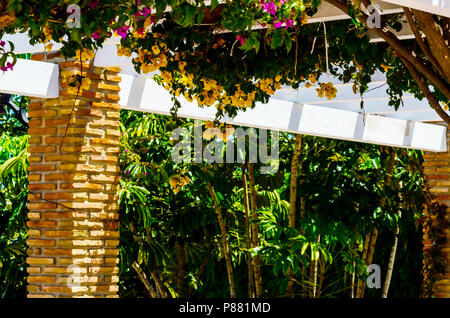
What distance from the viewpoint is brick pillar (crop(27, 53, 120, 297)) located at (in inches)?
209

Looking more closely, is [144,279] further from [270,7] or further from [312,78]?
[270,7]

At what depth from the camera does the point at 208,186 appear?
793cm

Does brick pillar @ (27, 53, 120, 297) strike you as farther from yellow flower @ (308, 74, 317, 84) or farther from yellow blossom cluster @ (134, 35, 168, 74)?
yellow flower @ (308, 74, 317, 84)

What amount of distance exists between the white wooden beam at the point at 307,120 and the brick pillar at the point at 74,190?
1.61 ft

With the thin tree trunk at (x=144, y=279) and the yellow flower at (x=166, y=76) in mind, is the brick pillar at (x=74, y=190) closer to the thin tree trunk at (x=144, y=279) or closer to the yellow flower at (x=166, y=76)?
the yellow flower at (x=166, y=76)

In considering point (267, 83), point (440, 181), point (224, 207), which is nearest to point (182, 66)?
point (267, 83)

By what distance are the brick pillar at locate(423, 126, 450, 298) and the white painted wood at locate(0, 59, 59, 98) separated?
4869mm

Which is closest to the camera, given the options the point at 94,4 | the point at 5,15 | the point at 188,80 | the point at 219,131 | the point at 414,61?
the point at 5,15

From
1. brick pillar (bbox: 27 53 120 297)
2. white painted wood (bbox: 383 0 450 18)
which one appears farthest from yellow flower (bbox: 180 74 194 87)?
white painted wood (bbox: 383 0 450 18)

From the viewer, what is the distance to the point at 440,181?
859 cm

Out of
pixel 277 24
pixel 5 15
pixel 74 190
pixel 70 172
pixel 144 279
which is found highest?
pixel 277 24

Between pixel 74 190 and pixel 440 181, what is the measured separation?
4781 millimetres
